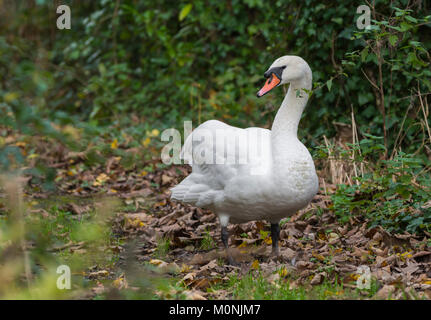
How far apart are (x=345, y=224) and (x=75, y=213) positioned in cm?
252

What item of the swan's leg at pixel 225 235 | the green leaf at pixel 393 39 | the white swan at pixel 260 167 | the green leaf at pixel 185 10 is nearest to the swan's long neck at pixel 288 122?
the white swan at pixel 260 167

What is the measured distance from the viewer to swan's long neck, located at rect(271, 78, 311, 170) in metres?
3.60

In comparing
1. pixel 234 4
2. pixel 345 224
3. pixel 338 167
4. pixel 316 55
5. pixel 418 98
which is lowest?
pixel 345 224

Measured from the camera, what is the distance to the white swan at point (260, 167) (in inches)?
137

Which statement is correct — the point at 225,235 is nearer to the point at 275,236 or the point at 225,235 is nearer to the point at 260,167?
the point at 275,236

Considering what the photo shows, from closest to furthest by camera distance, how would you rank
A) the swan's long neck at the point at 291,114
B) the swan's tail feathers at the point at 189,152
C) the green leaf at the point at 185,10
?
the swan's long neck at the point at 291,114 < the swan's tail feathers at the point at 189,152 < the green leaf at the point at 185,10

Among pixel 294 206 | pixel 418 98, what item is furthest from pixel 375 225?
pixel 418 98

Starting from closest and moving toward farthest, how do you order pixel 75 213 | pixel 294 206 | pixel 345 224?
pixel 294 206
pixel 345 224
pixel 75 213

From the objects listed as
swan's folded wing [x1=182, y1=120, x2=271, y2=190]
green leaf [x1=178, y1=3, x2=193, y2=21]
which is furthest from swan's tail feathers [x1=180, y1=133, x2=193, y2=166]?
green leaf [x1=178, y1=3, x2=193, y2=21]

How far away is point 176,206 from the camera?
532cm

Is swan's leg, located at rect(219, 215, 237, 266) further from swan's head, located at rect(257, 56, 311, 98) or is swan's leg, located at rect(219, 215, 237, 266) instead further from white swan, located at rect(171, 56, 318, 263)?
swan's head, located at rect(257, 56, 311, 98)

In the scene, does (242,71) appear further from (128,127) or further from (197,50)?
(128,127)

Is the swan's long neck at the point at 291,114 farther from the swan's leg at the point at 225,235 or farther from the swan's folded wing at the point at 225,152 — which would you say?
the swan's leg at the point at 225,235

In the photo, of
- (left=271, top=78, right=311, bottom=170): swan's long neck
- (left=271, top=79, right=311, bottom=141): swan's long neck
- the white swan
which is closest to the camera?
the white swan
